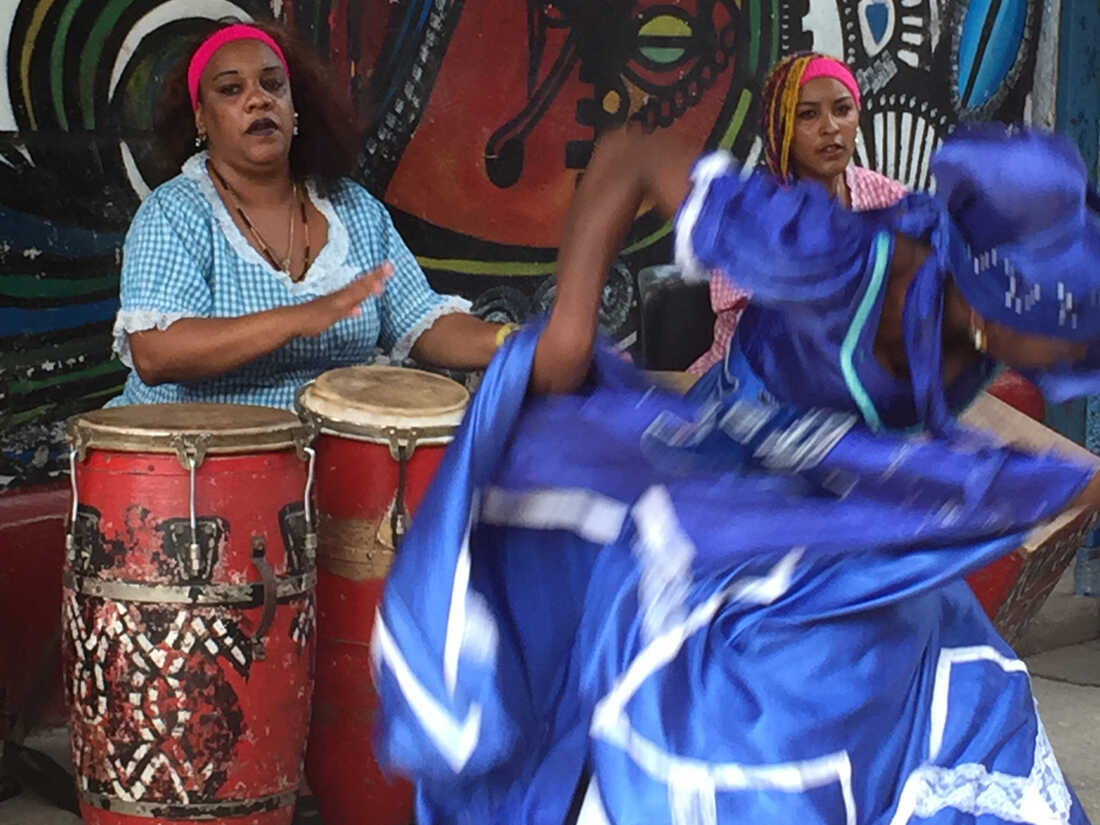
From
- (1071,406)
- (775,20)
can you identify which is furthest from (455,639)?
(1071,406)

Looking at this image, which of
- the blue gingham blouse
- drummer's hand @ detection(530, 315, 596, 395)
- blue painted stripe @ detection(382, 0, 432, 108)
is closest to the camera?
drummer's hand @ detection(530, 315, 596, 395)

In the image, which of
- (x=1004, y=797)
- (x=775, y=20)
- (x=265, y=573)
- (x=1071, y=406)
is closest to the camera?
(x=1004, y=797)

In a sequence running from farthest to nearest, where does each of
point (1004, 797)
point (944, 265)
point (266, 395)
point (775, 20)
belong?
point (775, 20) → point (266, 395) → point (1004, 797) → point (944, 265)

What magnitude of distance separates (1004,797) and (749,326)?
63cm

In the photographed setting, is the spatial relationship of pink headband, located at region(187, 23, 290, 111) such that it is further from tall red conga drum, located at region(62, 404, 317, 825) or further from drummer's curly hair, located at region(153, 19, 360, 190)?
tall red conga drum, located at region(62, 404, 317, 825)

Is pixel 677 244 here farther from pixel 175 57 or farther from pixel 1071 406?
pixel 1071 406

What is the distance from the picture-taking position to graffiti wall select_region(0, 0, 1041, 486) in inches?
159

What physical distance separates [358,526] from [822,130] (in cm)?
217

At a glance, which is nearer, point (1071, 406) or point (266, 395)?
point (266, 395)

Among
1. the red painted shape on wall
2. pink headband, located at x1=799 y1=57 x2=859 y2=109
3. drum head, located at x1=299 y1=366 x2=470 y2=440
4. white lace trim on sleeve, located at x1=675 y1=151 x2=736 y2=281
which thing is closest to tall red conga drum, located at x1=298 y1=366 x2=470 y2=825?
drum head, located at x1=299 y1=366 x2=470 y2=440

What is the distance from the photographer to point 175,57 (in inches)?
166

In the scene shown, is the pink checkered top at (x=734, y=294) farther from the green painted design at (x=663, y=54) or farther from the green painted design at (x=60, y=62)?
the green painted design at (x=60, y=62)

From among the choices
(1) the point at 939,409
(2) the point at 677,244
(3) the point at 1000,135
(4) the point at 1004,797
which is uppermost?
(3) the point at 1000,135

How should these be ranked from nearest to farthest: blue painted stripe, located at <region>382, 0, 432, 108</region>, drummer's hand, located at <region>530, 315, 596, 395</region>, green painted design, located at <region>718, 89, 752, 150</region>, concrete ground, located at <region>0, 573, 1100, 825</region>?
1. drummer's hand, located at <region>530, 315, 596, 395</region>
2. concrete ground, located at <region>0, 573, 1100, 825</region>
3. blue painted stripe, located at <region>382, 0, 432, 108</region>
4. green painted design, located at <region>718, 89, 752, 150</region>
